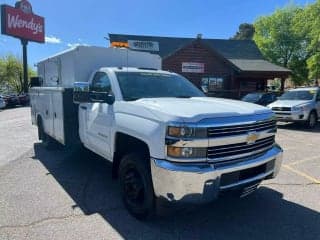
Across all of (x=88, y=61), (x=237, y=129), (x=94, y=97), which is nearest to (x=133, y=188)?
(x=94, y=97)

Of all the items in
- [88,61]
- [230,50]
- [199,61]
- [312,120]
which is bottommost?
[312,120]

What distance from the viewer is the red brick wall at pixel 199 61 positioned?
27.4 metres

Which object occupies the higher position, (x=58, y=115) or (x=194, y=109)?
(x=194, y=109)

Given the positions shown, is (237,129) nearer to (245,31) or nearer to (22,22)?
(22,22)

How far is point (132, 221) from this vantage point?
14.8 feet

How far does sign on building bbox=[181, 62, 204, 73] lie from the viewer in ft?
91.0

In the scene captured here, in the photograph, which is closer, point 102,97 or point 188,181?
point 188,181

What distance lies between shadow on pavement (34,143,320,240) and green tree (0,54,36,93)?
50394mm

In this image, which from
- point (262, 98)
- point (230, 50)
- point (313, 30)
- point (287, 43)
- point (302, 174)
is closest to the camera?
point (302, 174)

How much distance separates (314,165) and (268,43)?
124 ft

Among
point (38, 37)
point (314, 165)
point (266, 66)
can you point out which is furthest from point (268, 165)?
point (38, 37)

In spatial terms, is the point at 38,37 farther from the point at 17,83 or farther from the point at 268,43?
the point at 268,43

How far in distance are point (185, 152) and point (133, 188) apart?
1.15m

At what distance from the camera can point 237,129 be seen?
4094 mm
